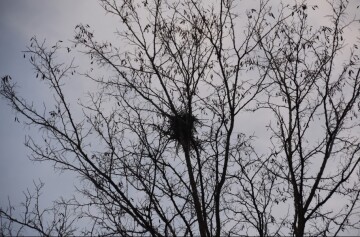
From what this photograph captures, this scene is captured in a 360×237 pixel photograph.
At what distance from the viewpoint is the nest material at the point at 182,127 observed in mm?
6684

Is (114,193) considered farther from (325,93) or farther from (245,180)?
(325,93)

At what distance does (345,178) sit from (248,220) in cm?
198

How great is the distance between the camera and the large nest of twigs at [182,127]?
668 cm

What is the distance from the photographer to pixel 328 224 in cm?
612

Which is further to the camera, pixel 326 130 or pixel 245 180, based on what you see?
pixel 245 180

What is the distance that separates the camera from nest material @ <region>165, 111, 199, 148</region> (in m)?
6.68

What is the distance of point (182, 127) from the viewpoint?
6977 millimetres

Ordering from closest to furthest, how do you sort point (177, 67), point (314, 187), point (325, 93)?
point (314, 187) < point (325, 93) < point (177, 67)

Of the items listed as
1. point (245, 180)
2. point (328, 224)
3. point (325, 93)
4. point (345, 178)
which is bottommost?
point (328, 224)

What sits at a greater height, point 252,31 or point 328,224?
point 252,31

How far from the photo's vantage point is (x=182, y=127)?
22.9 feet

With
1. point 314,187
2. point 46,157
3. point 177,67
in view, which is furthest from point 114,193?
point 314,187

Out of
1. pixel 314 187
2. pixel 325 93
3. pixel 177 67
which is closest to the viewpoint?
pixel 314 187

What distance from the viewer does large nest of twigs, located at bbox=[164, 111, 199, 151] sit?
21.9 ft
